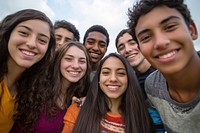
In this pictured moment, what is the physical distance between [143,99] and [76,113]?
117cm

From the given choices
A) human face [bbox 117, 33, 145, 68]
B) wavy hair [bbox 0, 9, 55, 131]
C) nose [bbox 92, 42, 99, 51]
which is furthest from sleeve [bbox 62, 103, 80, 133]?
nose [bbox 92, 42, 99, 51]

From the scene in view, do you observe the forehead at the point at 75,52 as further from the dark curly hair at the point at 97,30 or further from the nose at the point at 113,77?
the dark curly hair at the point at 97,30

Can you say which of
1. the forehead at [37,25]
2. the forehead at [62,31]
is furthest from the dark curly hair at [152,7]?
the forehead at [62,31]

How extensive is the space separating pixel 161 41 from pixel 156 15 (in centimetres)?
34

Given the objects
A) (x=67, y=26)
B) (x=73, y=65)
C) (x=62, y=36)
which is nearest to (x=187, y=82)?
(x=73, y=65)

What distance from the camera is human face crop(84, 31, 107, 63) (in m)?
4.64

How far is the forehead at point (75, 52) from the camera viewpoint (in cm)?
348

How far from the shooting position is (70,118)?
115 inches

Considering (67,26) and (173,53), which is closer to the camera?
(173,53)

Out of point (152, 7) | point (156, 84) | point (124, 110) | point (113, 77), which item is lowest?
point (124, 110)

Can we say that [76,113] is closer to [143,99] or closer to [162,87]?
[143,99]

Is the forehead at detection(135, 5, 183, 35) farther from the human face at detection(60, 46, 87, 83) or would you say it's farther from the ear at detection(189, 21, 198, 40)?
the human face at detection(60, 46, 87, 83)

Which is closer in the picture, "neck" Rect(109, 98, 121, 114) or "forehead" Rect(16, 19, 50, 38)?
"forehead" Rect(16, 19, 50, 38)

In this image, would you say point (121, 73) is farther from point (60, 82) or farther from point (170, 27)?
point (170, 27)
